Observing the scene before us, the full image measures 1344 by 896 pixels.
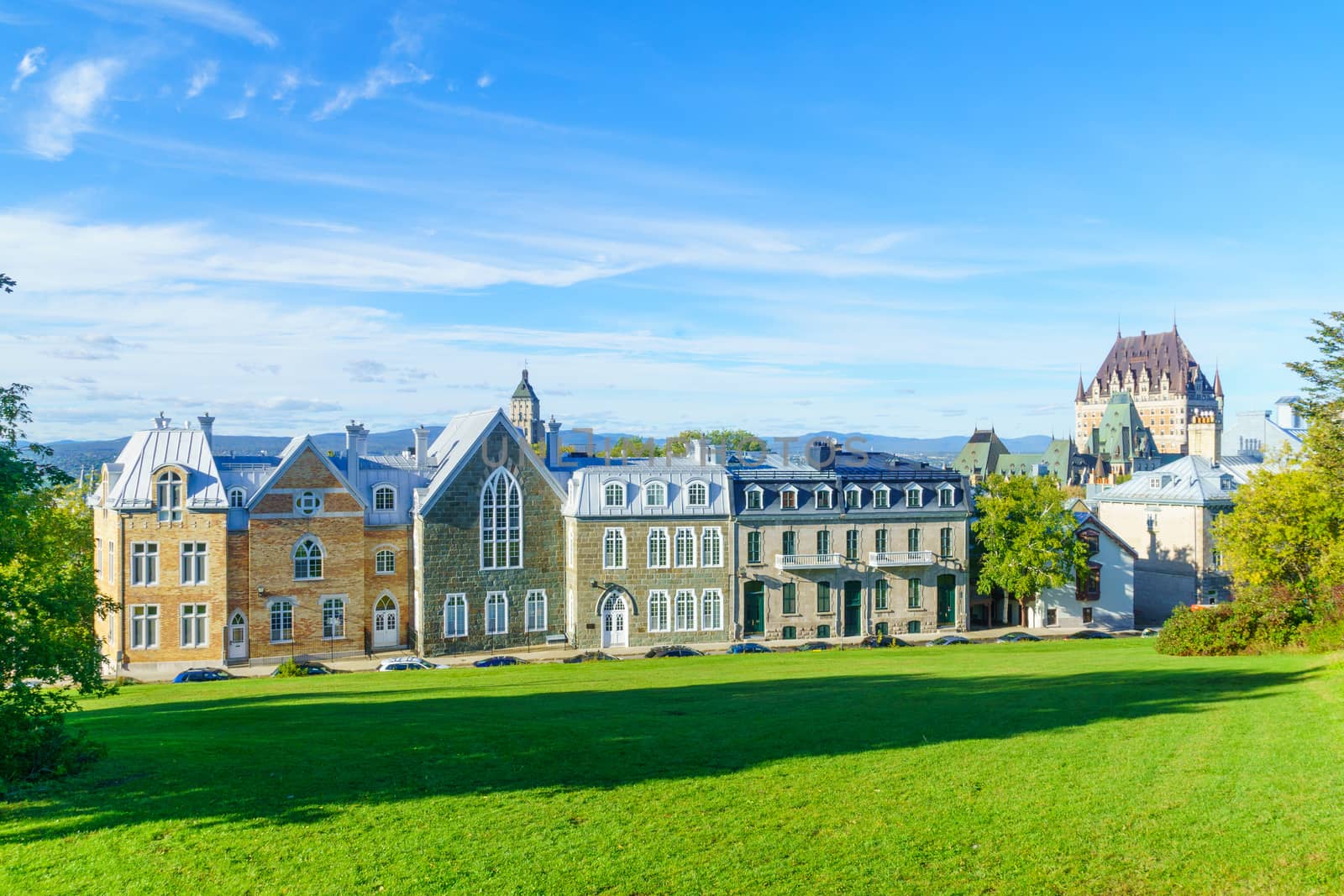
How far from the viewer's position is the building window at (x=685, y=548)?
188ft

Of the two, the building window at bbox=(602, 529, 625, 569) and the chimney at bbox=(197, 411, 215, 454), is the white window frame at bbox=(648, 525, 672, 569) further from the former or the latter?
the chimney at bbox=(197, 411, 215, 454)

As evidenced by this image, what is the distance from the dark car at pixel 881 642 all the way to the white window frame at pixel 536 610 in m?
18.0

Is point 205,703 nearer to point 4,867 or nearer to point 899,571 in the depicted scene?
point 4,867

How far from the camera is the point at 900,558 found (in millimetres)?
60688

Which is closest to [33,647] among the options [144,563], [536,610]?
[144,563]

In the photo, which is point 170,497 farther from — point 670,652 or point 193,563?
point 670,652

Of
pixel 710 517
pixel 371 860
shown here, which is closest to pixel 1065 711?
pixel 371 860

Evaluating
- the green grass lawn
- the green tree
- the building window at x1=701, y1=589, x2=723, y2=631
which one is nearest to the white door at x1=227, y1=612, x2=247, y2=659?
the building window at x1=701, y1=589, x2=723, y2=631

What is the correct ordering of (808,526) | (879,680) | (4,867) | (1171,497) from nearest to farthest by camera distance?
(4,867), (879,680), (808,526), (1171,497)

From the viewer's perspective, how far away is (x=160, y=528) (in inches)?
2012

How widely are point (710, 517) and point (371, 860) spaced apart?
44071 millimetres

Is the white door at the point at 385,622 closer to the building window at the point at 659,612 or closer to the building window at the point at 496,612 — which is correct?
the building window at the point at 496,612

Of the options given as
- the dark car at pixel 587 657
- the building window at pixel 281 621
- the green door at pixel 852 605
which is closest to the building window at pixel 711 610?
the dark car at pixel 587 657

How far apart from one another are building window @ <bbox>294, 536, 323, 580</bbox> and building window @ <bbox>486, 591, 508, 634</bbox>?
9077 millimetres
